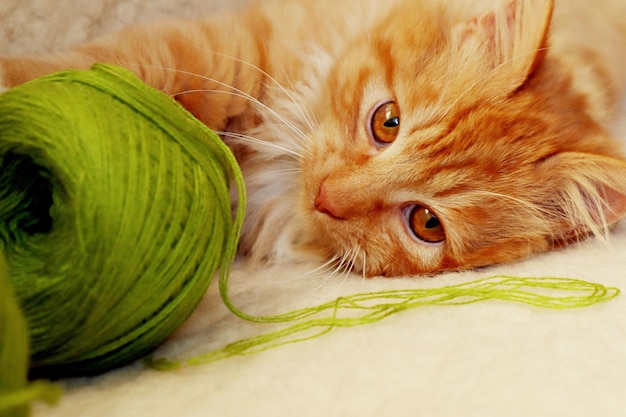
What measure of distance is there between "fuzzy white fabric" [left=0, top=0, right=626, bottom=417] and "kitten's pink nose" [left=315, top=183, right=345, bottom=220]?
196 millimetres

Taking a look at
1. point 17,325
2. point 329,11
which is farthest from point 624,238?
point 17,325

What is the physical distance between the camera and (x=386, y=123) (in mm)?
1313

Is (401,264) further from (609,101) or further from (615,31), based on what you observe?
(615,31)

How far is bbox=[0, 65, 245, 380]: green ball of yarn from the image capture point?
0.80 metres

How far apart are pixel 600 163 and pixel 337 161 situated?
53 centimetres

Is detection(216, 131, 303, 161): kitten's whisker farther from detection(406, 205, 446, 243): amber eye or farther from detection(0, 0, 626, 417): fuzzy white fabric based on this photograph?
detection(0, 0, 626, 417): fuzzy white fabric

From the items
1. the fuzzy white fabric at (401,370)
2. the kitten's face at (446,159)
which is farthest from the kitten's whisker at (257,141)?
the fuzzy white fabric at (401,370)

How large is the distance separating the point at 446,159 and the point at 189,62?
61 centimetres

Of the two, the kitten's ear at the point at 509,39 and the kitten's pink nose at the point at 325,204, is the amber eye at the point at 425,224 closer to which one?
the kitten's pink nose at the point at 325,204

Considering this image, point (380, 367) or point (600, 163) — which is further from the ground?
point (600, 163)

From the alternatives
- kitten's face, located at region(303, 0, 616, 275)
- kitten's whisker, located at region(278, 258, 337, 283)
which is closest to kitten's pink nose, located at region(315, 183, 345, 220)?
kitten's face, located at region(303, 0, 616, 275)

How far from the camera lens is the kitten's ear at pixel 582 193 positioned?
1254mm

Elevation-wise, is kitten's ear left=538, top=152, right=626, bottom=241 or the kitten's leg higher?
the kitten's leg

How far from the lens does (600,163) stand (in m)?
1.25
